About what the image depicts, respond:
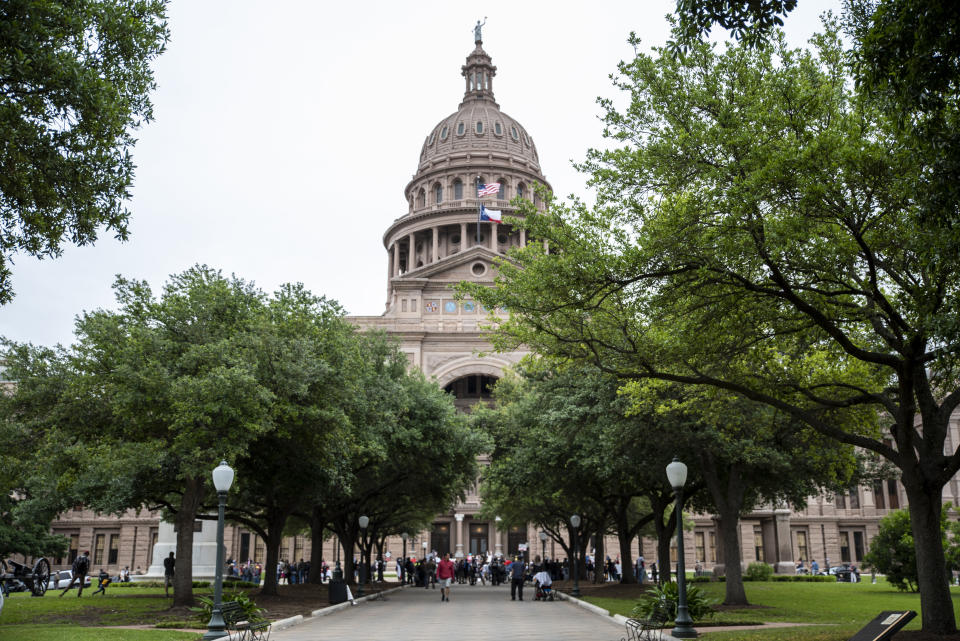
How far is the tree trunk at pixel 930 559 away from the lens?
1333 cm

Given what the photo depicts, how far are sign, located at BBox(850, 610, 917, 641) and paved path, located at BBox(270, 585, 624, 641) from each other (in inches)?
235

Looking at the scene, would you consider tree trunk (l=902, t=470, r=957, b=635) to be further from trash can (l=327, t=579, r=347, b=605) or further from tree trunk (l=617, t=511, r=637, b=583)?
tree trunk (l=617, t=511, r=637, b=583)

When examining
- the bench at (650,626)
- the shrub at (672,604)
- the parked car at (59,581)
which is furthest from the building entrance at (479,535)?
the bench at (650,626)

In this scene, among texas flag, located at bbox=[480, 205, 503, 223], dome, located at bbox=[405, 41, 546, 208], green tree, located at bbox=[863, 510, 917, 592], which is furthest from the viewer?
dome, located at bbox=[405, 41, 546, 208]

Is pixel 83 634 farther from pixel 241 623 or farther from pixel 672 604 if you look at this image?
pixel 672 604

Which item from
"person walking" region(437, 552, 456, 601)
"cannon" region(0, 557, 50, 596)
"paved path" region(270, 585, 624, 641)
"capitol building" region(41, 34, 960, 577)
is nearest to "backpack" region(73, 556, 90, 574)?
"cannon" region(0, 557, 50, 596)

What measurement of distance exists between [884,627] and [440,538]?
61495 millimetres

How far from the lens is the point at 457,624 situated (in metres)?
20.4

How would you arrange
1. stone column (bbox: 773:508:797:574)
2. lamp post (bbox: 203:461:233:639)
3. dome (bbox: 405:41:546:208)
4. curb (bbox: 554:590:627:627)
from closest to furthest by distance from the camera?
lamp post (bbox: 203:461:233:639), curb (bbox: 554:590:627:627), stone column (bbox: 773:508:797:574), dome (bbox: 405:41:546:208)

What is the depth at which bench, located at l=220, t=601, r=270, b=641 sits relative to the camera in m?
15.2

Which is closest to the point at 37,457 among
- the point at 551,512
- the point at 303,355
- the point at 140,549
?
the point at 303,355

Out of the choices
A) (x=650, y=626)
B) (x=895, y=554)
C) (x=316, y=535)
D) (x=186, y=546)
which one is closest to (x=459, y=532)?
(x=316, y=535)

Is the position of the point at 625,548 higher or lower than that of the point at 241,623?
higher

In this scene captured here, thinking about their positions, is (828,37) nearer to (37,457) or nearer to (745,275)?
(745,275)
